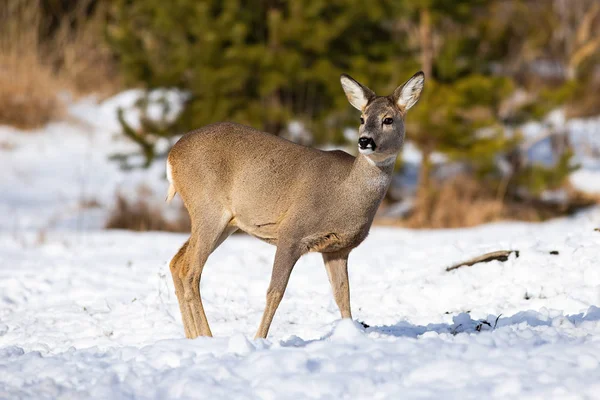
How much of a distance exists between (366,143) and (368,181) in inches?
14.0

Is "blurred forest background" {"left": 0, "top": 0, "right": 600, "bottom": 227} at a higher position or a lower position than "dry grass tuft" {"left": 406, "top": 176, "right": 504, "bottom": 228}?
higher

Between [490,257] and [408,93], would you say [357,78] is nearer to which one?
[490,257]

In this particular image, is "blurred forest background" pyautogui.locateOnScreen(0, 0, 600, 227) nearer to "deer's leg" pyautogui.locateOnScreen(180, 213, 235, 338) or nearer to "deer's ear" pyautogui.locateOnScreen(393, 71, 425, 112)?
"deer's ear" pyautogui.locateOnScreen(393, 71, 425, 112)

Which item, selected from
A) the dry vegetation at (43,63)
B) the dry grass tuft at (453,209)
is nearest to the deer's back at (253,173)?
the dry grass tuft at (453,209)

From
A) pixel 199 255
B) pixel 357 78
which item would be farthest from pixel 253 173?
pixel 357 78

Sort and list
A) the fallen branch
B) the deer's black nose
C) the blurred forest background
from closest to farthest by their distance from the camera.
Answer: the deer's black nose → the fallen branch → the blurred forest background

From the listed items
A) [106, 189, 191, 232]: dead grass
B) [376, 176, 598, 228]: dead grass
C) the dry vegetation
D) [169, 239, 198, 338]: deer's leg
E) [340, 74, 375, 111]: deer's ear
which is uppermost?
[340, 74, 375, 111]: deer's ear

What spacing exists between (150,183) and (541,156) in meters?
8.05

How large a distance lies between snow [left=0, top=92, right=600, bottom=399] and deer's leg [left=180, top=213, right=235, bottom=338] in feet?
0.83

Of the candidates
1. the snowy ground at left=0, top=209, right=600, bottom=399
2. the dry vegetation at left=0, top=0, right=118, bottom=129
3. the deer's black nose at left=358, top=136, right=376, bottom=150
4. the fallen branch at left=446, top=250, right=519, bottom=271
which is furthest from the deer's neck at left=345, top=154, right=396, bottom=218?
the dry vegetation at left=0, top=0, right=118, bottom=129

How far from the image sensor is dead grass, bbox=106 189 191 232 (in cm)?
1354

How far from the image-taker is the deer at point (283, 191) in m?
5.75

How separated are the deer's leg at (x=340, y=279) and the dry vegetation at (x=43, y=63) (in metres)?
12.1

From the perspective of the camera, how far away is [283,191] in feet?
19.8
